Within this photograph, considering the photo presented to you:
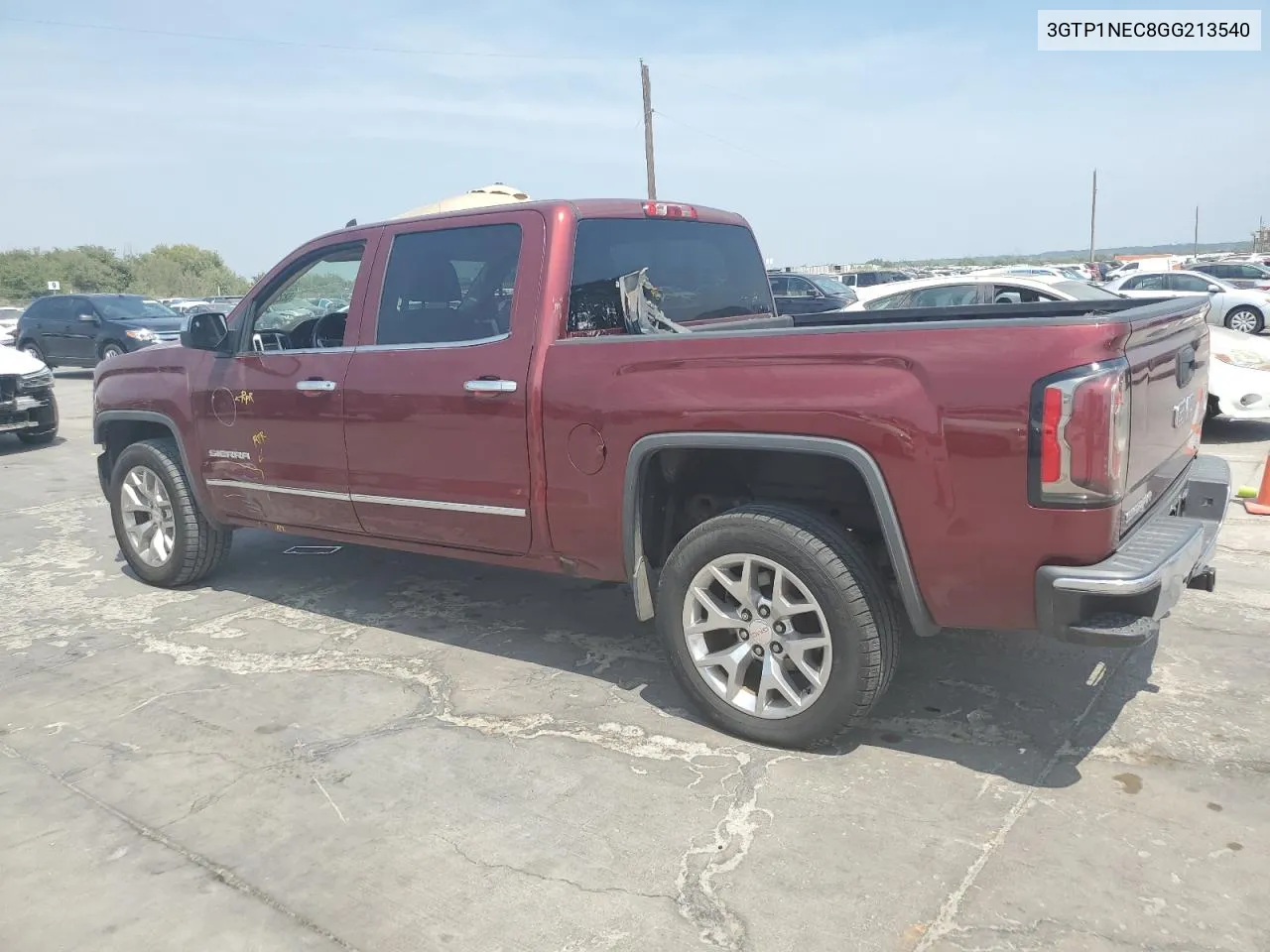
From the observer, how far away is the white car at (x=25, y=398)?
10.9 m

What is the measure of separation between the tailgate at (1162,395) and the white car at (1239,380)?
5.45m

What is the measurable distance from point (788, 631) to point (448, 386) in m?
1.70

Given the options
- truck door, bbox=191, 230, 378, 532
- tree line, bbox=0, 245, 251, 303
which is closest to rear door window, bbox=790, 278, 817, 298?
truck door, bbox=191, 230, 378, 532

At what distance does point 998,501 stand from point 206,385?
157 inches

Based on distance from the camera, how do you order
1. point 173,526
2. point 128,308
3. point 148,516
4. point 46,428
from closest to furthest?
point 173,526 < point 148,516 < point 46,428 < point 128,308

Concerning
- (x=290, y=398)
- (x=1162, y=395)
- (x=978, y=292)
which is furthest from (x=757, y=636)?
(x=978, y=292)

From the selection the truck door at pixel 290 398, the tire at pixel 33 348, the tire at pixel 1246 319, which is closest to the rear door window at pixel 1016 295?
the truck door at pixel 290 398

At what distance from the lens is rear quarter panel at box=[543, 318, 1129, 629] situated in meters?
2.77

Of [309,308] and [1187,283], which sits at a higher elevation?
[309,308]

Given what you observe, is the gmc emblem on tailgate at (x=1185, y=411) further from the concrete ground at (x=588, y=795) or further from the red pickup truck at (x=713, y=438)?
the concrete ground at (x=588, y=795)

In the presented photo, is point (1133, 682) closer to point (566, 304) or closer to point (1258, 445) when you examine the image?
point (566, 304)

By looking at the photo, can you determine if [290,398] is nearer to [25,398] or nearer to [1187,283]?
[25,398]

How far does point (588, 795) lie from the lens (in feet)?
10.5

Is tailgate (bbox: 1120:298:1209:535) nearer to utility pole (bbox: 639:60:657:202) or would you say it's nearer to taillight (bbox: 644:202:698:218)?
taillight (bbox: 644:202:698:218)
